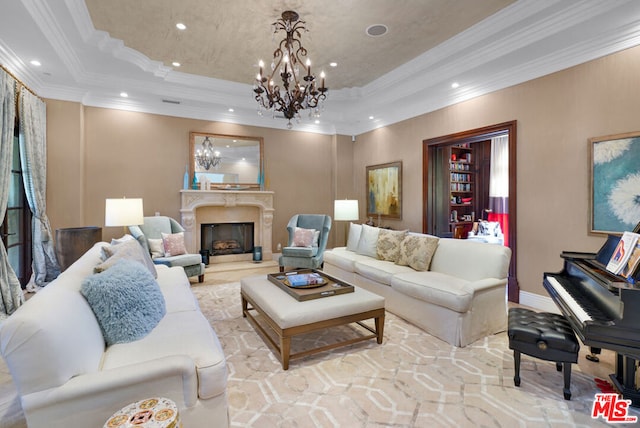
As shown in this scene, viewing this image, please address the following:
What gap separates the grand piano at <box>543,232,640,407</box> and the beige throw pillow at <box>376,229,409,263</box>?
169 centimetres

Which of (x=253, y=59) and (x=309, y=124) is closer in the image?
(x=253, y=59)

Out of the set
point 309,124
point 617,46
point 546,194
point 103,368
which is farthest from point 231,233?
point 617,46

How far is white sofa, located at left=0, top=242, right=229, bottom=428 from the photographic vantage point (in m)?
1.26

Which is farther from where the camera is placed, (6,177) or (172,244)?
(172,244)

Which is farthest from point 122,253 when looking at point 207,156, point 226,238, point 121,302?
point 226,238

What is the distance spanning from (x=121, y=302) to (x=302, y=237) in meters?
3.74

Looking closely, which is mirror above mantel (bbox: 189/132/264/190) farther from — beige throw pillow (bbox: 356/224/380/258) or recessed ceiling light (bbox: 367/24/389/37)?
recessed ceiling light (bbox: 367/24/389/37)

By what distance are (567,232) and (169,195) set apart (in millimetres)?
5930

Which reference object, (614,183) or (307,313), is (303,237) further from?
(614,183)

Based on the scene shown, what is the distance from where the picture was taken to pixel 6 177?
11.5 ft

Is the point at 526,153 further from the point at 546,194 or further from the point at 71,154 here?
the point at 71,154

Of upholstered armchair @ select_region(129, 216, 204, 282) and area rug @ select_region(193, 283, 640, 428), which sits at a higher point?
upholstered armchair @ select_region(129, 216, 204, 282)

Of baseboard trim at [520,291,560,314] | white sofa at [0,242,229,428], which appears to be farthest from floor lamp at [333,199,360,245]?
white sofa at [0,242,229,428]

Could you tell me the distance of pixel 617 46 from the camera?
3086 millimetres
